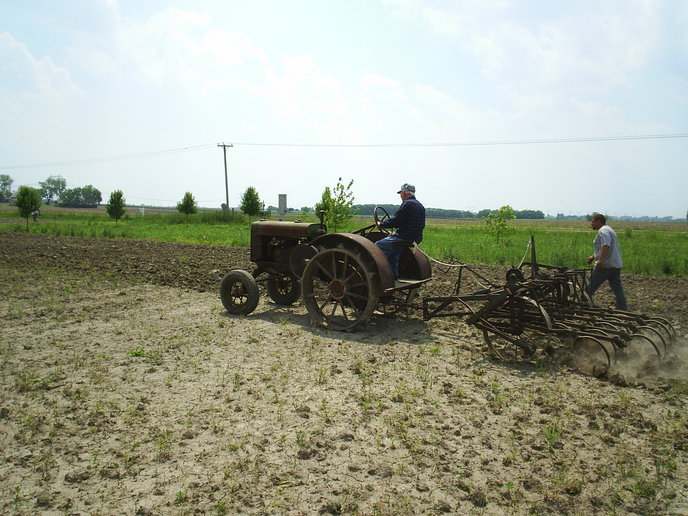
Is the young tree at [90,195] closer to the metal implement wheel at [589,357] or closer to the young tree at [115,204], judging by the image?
the young tree at [115,204]

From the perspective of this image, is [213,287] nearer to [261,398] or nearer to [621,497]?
[261,398]

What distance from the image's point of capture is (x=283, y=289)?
8438 millimetres

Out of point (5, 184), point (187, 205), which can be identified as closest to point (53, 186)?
point (5, 184)

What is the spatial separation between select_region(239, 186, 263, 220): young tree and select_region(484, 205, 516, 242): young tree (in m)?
26.4

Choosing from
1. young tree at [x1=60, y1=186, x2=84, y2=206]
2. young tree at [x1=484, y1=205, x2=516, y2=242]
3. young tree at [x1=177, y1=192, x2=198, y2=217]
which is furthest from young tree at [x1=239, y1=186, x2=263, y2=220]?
young tree at [x1=60, y1=186, x2=84, y2=206]

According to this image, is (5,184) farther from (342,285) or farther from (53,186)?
(342,285)

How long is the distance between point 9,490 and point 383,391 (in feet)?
9.49

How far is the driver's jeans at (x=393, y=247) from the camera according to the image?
6.48 meters

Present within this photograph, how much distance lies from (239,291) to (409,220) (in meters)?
3.07

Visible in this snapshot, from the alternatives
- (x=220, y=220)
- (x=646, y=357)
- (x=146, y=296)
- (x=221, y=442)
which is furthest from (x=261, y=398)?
(x=220, y=220)

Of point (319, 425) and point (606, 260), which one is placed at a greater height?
point (606, 260)

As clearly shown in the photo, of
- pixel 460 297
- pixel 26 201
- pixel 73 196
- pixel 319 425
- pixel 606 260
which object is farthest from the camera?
pixel 73 196

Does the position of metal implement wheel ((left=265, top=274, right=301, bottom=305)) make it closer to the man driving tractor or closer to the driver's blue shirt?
the man driving tractor

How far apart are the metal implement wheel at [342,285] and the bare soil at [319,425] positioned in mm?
318
